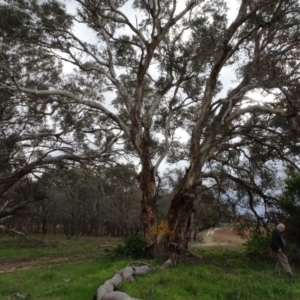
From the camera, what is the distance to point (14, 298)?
24.1ft

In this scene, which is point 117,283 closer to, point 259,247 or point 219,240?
point 259,247

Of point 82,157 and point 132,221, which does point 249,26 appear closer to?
point 82,157

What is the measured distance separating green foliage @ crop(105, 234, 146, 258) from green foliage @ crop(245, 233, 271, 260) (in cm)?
326

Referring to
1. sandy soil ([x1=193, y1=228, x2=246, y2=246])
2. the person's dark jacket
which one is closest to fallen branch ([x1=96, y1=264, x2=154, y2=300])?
the person's dark jacket

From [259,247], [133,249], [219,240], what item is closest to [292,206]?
[259,247]

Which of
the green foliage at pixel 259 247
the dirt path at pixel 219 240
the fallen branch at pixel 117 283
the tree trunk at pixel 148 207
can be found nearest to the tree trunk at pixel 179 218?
the tree trunk at pixel 148 207

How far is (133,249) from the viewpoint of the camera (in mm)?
12789

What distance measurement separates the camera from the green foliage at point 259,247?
12.3 meters

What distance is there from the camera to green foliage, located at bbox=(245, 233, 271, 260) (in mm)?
12273

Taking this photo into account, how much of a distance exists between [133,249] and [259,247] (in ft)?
12.4

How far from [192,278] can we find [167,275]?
533mm

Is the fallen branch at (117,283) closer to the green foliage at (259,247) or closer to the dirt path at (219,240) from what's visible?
the green foliage at (259,247)

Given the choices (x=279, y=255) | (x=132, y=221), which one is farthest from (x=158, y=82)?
(x=132, y=221)

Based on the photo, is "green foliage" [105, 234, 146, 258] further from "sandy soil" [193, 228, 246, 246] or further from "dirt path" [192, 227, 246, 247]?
"sandy soil" [193, 228, 246, 246]
